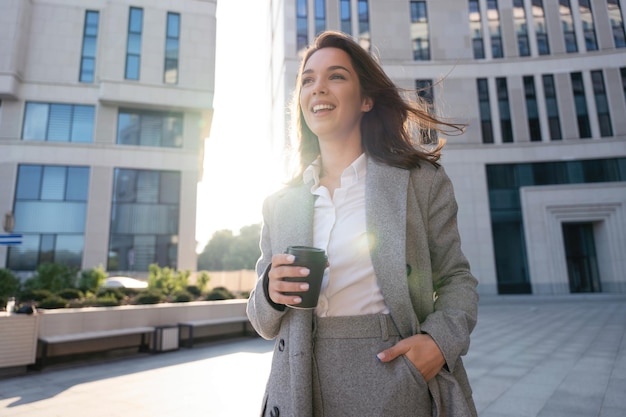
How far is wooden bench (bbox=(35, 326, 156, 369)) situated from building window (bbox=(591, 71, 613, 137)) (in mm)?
30996

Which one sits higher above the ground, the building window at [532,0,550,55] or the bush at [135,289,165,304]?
the building window at [532,0,550,55]

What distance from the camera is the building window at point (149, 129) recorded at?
24.5 metres

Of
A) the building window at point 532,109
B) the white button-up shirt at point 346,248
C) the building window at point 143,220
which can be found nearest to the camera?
the white button-up shirt at point 346,248

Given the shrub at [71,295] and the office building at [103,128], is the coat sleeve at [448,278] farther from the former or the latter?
the office building at [103,128]

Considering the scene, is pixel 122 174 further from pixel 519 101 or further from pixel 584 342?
pixel 519 101

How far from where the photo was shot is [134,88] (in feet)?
78.9

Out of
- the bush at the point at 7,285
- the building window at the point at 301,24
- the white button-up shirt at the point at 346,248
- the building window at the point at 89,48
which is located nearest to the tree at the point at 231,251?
the building window at the point at 301,24

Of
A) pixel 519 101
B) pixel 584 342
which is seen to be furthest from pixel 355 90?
pixel 519 101

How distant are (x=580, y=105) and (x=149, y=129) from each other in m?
29.9

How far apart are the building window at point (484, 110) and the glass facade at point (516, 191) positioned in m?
2.39

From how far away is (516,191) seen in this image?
27.2 m

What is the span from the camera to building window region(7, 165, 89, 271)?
22047 mm

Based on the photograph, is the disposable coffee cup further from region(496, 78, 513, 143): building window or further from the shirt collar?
region(496, 78, 513, 143): building window

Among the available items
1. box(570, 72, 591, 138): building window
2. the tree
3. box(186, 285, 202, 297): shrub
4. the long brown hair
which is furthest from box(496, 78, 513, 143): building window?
the tree
